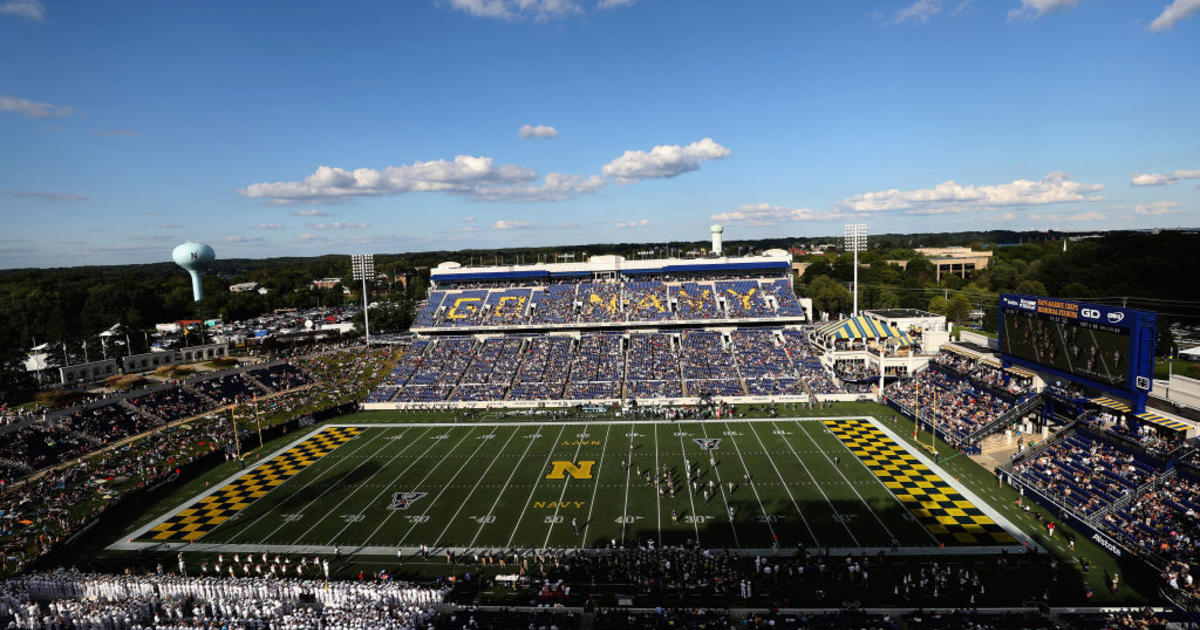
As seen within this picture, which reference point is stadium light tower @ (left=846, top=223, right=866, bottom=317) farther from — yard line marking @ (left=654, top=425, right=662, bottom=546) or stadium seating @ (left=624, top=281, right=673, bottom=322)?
yard line marking @ (left=654, top=425, right=662, bottom=546)

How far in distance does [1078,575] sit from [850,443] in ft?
44.9

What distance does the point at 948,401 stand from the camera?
35.7 m

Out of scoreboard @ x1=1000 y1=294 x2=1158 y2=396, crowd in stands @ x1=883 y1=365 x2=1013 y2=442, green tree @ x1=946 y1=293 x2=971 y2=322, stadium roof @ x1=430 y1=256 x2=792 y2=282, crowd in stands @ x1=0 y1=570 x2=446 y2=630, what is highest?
stadium roof @ x1=430 y1=256 x2=792 y2=282

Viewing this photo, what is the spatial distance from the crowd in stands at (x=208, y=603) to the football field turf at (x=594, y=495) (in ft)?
13.8

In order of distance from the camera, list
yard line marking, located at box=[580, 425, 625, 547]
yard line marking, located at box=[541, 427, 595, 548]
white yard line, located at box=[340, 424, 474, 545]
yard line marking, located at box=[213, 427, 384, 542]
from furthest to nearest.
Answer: yard line marking, located at box=[213, 427, 384, 542] → white yard line, located at box=[340, 424, 474, 545] → yard line marking, located at box=[580, 425, 625, 547] → yard line marking, located at box=[541, 427, 595, 548]

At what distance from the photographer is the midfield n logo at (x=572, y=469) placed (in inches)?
1144

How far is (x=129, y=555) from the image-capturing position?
2291cm

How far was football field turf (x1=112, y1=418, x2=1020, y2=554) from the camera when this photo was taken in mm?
22750

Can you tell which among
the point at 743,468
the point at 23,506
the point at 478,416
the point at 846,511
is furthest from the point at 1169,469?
the point at 23,506

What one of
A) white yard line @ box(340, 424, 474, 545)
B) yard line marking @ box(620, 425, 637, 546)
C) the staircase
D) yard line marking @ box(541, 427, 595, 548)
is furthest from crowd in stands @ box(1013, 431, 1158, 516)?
white yard line @ box(340, 424, 474, 545)

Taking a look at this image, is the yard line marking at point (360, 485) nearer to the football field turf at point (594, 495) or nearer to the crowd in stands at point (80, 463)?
the football field turf at point (594, 495)

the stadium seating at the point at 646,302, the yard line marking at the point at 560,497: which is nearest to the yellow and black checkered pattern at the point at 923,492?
the yard line marking at the point at 560,497

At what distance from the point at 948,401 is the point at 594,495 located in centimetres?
2320

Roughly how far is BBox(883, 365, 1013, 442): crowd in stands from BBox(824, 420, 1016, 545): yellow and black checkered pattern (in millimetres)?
3487
